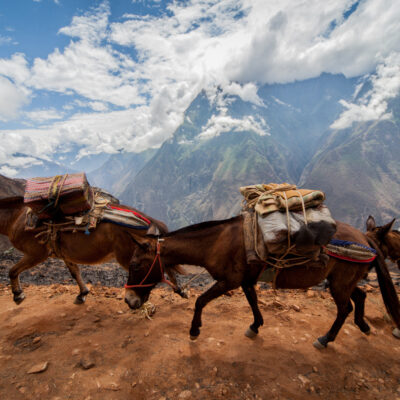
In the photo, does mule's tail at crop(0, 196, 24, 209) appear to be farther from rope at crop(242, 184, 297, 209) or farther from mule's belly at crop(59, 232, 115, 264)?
rope at crop(242, 184, 297, 209)

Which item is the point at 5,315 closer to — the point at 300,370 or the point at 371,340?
the point at 300,370

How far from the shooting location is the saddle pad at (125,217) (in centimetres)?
495

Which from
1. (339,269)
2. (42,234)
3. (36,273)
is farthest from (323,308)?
(36,273)

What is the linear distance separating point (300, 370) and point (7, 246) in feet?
72.5

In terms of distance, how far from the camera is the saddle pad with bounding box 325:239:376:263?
368 centimetres

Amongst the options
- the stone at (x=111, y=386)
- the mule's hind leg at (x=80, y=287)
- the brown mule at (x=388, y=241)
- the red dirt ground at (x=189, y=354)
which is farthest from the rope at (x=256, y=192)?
the mule's hind leg at (x=80, y=287)

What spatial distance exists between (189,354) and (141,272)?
1527 mm

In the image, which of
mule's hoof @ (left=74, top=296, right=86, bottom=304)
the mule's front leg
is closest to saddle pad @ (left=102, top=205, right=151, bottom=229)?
the mule's front leg

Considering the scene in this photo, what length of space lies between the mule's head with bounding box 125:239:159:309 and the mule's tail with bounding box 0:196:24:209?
3.87m

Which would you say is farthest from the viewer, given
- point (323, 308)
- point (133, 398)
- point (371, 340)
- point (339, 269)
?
point (323, 308)

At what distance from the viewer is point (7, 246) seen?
18062mm

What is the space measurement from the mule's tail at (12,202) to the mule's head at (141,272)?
3.87 metres

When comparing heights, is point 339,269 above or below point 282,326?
above

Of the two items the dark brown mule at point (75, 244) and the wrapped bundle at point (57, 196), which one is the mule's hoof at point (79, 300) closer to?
the dark brown mule at point (75, 244)
